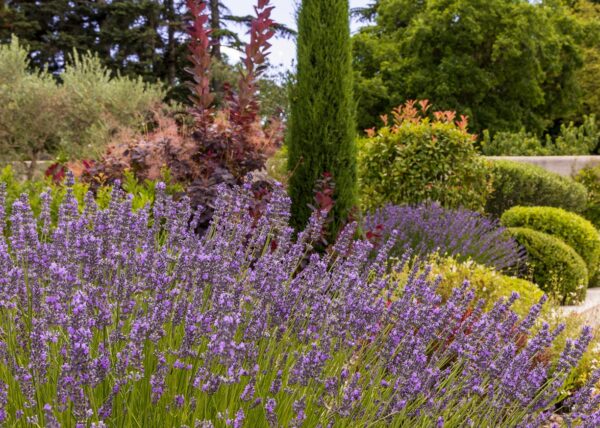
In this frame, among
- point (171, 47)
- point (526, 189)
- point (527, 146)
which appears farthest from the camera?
point (171, 47)

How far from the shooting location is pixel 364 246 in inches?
123

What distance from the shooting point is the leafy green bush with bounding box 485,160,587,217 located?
36.3 feet

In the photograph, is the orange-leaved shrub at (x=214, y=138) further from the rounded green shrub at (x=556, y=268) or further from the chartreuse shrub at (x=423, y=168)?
the rounded green shrub at (x=556, y=268)

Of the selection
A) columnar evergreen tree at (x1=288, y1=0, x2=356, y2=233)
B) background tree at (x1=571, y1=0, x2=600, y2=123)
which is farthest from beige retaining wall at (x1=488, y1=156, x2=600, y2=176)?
background tree at (x1=571, y1=0, x2=600, y2=123)

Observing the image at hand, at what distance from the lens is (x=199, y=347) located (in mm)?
2277

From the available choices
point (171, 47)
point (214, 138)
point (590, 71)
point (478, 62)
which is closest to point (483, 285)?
point (214, 138)

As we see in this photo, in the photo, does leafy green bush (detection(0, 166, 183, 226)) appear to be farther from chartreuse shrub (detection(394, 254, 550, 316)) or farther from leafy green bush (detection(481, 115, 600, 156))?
leafy green bush (detection(481, 115, 600, 156))

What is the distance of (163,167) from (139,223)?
367 centimetres

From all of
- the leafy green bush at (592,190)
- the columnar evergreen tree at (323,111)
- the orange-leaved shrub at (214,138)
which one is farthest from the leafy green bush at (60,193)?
the leafy green bush at (592,190)

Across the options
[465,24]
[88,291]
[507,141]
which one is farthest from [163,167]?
[465,24]

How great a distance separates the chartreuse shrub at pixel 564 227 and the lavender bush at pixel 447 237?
3.53 feet

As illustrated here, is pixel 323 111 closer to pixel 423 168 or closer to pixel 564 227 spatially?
pixel 423 168

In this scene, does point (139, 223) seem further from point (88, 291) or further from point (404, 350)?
point (404, 350)

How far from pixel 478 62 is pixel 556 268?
56.4 ft
